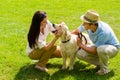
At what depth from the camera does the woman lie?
20.9ft

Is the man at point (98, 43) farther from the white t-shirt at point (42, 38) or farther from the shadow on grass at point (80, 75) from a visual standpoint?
the white t-shirt at point (42, 38)

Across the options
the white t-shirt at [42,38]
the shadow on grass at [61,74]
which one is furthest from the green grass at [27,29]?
the white t-shirt at [42,38]

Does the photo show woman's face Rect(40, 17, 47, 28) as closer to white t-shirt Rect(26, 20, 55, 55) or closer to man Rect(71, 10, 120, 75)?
white t-shirt Rect(26, 20, 55, 55)

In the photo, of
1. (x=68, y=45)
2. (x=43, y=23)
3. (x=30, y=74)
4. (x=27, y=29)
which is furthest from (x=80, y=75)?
(x=27, y=29)

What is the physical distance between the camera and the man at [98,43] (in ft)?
20.4

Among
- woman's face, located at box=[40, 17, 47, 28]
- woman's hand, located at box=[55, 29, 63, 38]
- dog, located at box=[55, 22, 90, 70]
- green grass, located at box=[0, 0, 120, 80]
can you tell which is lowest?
green grass, located at box=[0, 0, 120, 80]

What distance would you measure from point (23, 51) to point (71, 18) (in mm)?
3900

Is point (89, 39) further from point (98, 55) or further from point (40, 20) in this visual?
point (40, 20)

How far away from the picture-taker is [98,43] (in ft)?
21.2

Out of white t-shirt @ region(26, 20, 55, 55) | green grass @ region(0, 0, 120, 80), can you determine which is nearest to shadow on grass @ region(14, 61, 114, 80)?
green grass @ region(0, 0, 120, 80)

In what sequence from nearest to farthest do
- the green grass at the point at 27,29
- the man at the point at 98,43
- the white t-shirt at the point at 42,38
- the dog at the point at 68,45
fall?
the man at the point at 98,43 < the dog at the point at 68,45 < the white t-shirt at the point at 42,38 < the green grass at the point at 27,29

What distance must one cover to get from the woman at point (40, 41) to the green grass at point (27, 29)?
271mm

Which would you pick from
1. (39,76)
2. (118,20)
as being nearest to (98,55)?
(39,76)

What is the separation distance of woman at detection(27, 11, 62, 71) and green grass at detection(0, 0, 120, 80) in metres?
0.27
